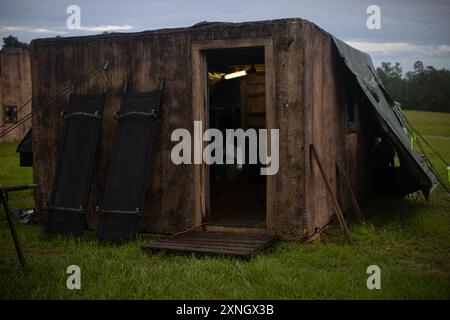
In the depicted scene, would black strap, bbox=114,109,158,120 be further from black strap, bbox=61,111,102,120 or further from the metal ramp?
the metal ramp

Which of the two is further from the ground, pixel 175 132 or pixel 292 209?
pixel 175 132

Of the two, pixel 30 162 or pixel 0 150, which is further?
pixel 0 150

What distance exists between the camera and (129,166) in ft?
22.9

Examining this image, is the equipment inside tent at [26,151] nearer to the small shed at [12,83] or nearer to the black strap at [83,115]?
the black strap at [83,115]

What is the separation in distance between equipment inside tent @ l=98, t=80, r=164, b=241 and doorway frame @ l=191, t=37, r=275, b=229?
0.58 meters

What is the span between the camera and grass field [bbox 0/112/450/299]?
185 inches

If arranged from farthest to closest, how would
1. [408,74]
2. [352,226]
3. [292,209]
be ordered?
[408,74] < [352,226] < [292,209]

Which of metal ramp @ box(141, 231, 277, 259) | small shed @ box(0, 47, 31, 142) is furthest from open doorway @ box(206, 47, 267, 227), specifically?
small shed @ box(0, 47, 31, 142)

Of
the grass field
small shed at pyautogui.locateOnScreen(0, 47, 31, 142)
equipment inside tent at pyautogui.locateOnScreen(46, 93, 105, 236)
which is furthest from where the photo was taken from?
small shed at pyautogui.locateOnScreen(0, 47, 31, 142)
